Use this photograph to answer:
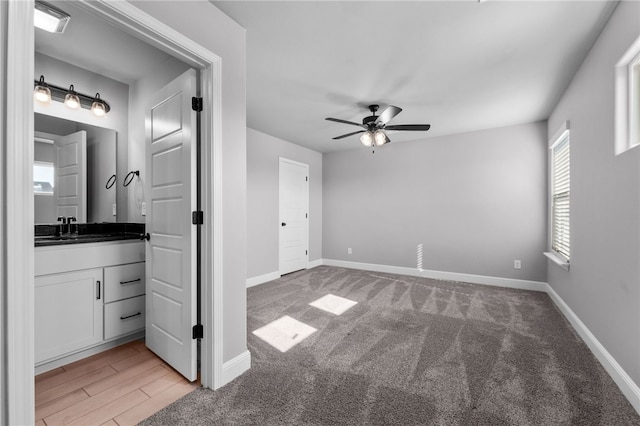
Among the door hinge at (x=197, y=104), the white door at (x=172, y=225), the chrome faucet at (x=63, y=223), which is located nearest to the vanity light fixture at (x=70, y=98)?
the white door at (x=172, y=225)

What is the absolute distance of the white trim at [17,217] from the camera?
0.96 metres

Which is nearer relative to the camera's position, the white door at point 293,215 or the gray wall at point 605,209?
the gray wall at point 605,209

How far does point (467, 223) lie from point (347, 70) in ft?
10.6

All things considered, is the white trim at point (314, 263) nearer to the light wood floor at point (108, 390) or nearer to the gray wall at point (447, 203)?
the gray wall at point (447, 203)

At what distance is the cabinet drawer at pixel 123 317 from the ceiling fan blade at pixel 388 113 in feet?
9.55

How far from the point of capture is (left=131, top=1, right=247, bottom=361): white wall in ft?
5.86

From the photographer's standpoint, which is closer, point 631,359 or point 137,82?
point 631,359

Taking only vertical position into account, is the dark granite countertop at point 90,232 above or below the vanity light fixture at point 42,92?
below

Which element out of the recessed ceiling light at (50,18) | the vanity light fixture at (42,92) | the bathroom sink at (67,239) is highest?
the recessed ceiling light at (50,18)

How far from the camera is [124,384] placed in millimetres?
1807

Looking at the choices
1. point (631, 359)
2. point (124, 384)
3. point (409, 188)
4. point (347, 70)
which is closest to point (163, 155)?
point (124, 384)

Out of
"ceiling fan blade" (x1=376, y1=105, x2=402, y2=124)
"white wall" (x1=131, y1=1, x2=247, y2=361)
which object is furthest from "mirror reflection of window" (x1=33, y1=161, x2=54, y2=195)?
"ceiling fan blade" (x1=376, y1=105, x2=402, y2=124)

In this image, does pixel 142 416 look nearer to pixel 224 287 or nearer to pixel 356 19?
pixel 224 287

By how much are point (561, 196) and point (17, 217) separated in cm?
463
